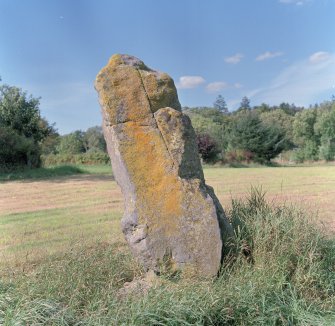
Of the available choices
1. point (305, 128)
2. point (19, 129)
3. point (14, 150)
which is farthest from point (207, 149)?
point (305, 128)

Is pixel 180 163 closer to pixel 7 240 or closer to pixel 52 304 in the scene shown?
pixel 52 304

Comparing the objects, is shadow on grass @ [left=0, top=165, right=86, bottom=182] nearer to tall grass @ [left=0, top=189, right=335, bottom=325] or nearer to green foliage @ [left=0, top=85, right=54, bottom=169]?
green foliage @ [left=0, top=85, right=54, bottom=169]

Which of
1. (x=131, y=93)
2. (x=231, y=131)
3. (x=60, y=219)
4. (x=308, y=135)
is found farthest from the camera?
(x=308, y=135)

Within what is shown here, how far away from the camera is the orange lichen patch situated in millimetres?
4188

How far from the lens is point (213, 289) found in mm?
3527

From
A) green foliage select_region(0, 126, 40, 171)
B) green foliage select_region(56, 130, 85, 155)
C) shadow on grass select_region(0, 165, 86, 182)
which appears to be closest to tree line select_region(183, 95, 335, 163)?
shadow on grass select_region(0, 165, 86, 182)

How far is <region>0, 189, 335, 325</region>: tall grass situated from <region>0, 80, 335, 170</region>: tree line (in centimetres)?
398

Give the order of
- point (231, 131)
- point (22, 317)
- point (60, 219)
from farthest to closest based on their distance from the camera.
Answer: point (231, 131)
point (60, 219)
point (22, 317)

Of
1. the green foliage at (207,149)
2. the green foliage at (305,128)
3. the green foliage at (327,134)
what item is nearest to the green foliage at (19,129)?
the green foliage at (207,149)

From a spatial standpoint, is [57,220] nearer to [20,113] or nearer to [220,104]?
[20,113]

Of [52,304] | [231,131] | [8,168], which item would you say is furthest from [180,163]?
[231,131]

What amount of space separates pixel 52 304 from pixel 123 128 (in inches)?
77.5

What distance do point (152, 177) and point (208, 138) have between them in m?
38.1

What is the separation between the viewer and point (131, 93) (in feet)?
14.9
